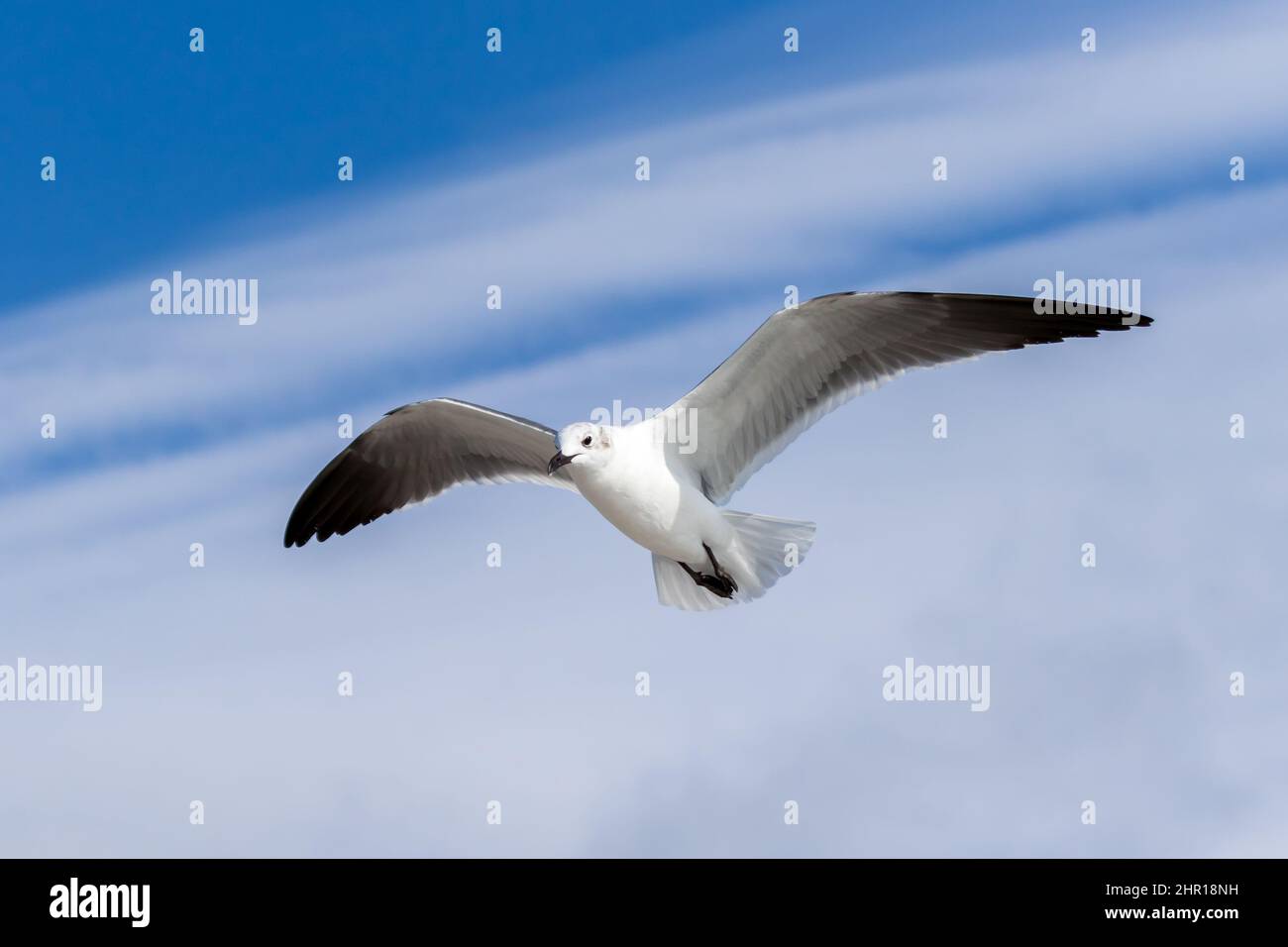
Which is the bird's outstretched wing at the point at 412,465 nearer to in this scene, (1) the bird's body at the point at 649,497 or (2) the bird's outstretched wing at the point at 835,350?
(1) the bird's body at the point at 649,497

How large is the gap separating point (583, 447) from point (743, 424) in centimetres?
67

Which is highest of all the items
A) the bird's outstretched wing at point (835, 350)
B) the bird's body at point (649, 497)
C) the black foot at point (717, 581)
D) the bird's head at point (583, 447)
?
the bird's outstretched wing at point (835, 350)

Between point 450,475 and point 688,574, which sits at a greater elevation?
point 450,475

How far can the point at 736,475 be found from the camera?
5562 mm

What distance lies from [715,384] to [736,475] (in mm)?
467

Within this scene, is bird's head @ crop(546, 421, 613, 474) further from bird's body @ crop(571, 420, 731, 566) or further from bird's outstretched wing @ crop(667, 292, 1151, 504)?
bird's outstretched wing @ crop(667, 292, 1151, 504)

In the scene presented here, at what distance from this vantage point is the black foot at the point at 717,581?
220 inches

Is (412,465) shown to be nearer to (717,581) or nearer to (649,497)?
(649,497)

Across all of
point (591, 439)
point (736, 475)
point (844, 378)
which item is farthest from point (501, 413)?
point (844, 378)

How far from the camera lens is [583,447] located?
Result: 16.9ft

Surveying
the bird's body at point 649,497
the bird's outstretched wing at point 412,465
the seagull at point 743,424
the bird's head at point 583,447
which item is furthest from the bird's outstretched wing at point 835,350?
the bird's outstretched wing at point 412,465

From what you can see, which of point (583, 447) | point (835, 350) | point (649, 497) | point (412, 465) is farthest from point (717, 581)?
point (412, 465)
